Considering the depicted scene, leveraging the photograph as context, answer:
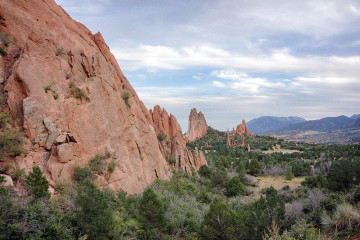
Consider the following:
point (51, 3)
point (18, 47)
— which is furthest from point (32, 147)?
point (51, 3)

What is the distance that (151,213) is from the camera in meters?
12.0

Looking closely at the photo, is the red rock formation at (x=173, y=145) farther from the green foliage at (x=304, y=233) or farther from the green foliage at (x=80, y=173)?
the green foliage at (x=304, y=233)

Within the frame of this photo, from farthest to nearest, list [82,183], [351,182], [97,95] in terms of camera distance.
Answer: [351,182], [97,95], [82,183]

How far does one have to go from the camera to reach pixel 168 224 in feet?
43.0

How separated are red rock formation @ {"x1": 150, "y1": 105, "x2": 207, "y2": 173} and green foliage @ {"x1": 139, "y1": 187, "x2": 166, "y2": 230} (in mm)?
14226

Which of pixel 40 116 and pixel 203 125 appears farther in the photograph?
pixel 203 125

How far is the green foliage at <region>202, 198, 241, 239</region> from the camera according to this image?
11.8m

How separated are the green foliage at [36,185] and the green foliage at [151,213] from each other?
505 centimetres

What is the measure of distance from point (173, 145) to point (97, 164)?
48.8 ft

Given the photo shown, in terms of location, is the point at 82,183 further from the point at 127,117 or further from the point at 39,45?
the point at 39,45

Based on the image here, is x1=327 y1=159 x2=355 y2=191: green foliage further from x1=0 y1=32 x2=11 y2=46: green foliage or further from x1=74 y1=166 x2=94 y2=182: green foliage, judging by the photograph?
x1=0 y1=32 x2=11 y2=46: green foliage

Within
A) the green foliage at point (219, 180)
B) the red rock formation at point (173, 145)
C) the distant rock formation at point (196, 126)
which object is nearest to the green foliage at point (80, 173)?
the red rock formation at point (173, 145)

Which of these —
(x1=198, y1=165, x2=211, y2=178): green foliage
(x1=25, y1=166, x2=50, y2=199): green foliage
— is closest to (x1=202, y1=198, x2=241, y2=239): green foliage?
(x1=25, y1=166, x2=50, y2=199): green foliage

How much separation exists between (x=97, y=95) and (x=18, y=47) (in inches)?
242
